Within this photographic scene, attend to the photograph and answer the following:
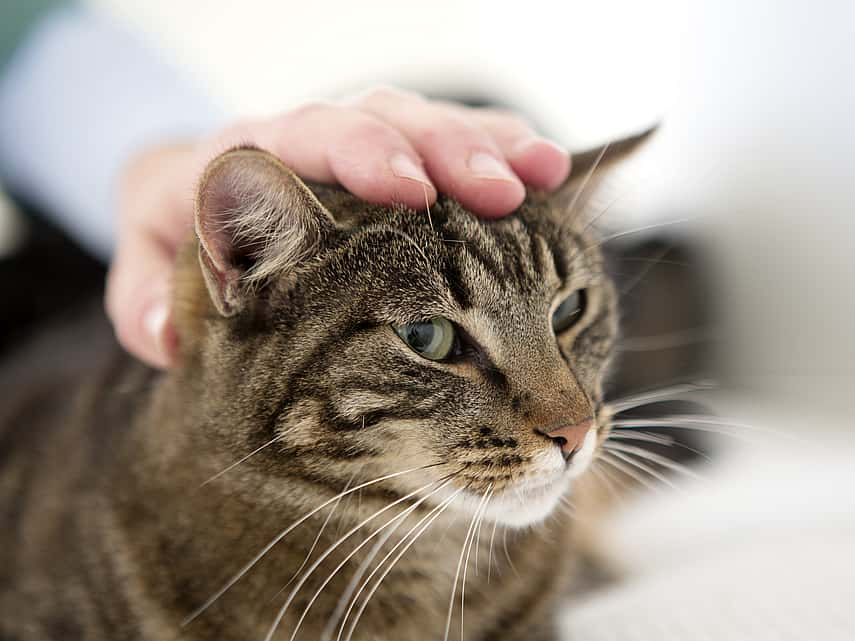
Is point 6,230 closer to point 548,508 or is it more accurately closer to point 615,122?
point 615,122

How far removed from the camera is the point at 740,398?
81.3 inches

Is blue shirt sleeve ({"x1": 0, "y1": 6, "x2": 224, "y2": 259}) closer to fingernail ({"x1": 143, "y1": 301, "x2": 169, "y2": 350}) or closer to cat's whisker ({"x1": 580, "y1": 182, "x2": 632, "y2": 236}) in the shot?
fingernail ({"x1": 143, "y1": 301, "x2": 169, "y2": 350})

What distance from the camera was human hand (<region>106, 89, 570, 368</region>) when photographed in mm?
775

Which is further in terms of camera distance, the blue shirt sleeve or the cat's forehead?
the blue shirt sleeve

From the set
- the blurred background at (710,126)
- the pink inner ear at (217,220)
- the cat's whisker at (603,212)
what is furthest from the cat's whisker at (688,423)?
the pink inner ear at (217,220)

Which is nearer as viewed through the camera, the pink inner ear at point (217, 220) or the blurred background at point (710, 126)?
the pink inner ear at point (217, 220)

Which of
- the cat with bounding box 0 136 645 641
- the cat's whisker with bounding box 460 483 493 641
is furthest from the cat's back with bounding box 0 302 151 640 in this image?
the cat's whisker with bounding box 460 483 493 641

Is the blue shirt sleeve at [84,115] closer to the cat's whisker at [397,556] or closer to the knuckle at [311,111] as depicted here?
Answer: the knuckle at [311,111]

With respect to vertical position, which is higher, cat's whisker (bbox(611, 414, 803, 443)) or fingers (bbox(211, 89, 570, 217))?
fingers (bbox(211, 89, 570, 217))

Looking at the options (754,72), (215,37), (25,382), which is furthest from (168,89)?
(754,72)

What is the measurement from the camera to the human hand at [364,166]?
2.54ft

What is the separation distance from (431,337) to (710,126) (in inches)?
66.6

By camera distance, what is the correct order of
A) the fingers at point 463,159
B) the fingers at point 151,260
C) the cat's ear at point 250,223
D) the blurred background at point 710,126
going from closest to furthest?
the cat's ear at point 250,223
the fingers at point 463,159
the fingers at point 151,260
the blurred background at point 710,126

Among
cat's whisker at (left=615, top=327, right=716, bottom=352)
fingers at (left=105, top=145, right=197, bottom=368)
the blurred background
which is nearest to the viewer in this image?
fingers at (left=105, top=145, right=197, bottom=368)
